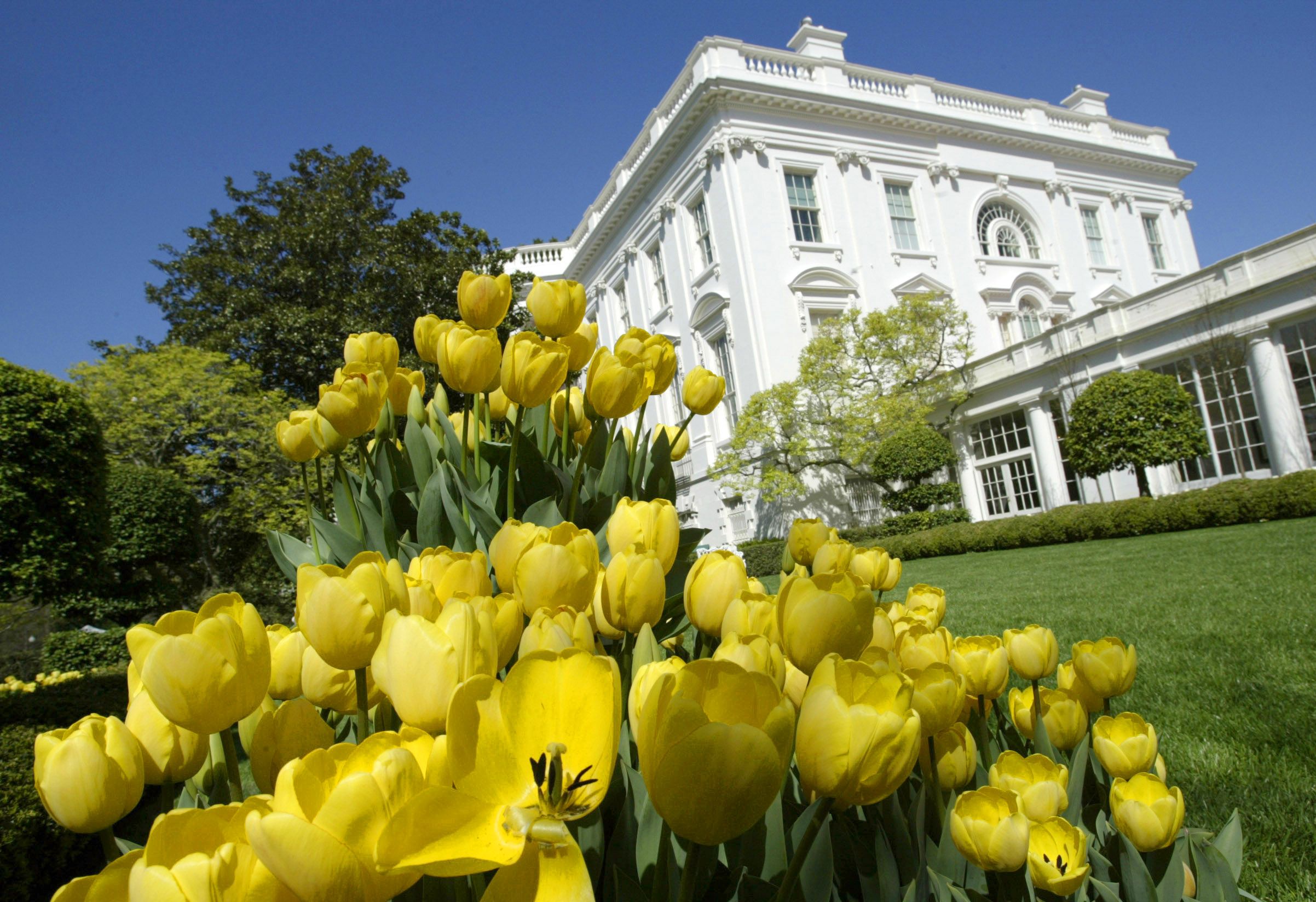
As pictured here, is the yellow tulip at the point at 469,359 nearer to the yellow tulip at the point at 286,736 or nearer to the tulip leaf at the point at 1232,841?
the yellow tulip at the point at 286,736

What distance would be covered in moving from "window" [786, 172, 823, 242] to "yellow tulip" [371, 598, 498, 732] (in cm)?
1787

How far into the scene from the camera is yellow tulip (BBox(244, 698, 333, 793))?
0.65 meters

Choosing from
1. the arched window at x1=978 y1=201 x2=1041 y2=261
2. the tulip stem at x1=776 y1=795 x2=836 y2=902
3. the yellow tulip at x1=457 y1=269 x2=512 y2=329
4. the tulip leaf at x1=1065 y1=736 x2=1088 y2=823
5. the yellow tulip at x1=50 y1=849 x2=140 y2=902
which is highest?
the arched window at x1=978 y1=201 x2=1041 y2=261

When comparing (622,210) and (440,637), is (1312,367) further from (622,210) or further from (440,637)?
(622,210)

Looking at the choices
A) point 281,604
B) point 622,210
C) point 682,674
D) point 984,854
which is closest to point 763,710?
point 682,674

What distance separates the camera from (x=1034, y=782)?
2.83 feet

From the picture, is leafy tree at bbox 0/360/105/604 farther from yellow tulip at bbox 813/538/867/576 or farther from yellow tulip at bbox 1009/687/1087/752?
yellow tulip at bbox 1009/687/1087/752

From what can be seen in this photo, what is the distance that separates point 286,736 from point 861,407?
600 inches

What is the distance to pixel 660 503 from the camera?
910mm

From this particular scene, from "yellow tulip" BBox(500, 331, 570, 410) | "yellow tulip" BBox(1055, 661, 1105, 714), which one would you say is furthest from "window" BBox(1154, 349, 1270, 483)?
"yellow tulip" BBox(500, 331, 570, 410)

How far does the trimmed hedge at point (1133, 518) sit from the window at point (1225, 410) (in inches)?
86.1

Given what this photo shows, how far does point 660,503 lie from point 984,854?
51 centimetres

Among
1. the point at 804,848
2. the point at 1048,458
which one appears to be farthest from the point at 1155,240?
the point at 804,848

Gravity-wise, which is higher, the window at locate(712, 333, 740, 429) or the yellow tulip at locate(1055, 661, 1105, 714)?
the window at locate(712, 333, 740, 429)
